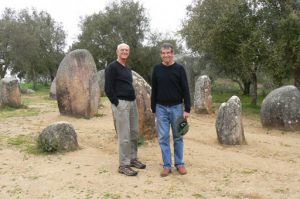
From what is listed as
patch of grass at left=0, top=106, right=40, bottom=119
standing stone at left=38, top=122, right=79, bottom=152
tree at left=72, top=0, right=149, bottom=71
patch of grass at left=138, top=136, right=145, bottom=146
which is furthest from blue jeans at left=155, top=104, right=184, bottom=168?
tree at left=72, top=0, right=149, bottom=71

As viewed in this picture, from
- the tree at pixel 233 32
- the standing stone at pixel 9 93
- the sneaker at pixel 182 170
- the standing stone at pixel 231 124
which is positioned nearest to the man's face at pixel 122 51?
the sneaker at pixel 182 170

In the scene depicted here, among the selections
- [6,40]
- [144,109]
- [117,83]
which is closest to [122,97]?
[117,83]

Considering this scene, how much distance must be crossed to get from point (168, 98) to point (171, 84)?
258 millimetres

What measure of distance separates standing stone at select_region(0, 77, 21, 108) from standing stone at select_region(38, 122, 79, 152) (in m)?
9.58

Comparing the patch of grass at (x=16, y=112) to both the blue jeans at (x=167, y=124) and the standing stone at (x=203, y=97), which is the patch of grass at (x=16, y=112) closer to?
the standing stone at (x=203, y=97)

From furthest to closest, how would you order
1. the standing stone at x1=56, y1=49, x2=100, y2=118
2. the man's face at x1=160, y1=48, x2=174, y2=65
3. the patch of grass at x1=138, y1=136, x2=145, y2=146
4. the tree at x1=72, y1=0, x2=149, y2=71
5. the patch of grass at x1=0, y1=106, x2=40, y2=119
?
the tree at x1=72, y1=0, x2=149, y2=71 < the patch of grass at x1=0, y1=106, x2=40, y2=119 < the standing stone at x1=56, y1=49, x2=100, y2=118 < the patch of grass at x1=138, y1=136, x2=145, y2=146 < the man's face at x1=160, y1=48, x2=174, y2=65

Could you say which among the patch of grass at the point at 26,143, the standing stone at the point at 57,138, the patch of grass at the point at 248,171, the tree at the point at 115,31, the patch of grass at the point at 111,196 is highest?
the tree at the point at 115,31

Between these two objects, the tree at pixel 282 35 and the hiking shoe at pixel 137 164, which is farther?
the tree at pixel 282 35

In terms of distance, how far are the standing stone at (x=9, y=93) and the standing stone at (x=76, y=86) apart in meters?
4.52

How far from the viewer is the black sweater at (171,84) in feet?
24.6

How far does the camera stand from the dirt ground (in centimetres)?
683

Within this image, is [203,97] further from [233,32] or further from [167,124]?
[167,124]

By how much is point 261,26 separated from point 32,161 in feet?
41.8

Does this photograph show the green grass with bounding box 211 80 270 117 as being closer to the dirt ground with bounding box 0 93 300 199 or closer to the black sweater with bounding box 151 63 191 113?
the dirt ground with bounding box 0 93 300 199
